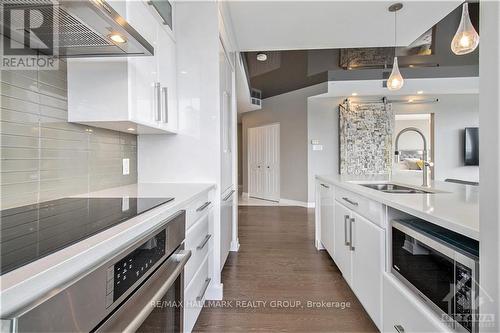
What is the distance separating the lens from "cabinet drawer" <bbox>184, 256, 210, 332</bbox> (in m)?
1.40

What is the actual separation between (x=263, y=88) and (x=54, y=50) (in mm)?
5365

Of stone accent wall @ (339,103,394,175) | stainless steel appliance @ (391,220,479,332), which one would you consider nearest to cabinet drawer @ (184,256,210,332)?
stainless steel appliance @ (391,220,479,332)

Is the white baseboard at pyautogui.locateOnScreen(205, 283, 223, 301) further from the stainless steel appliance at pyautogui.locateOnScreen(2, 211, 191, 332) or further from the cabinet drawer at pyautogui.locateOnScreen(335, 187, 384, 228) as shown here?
the cabinet drawer at pyautogui.locateOnScreen(335, 187, 384, 228)

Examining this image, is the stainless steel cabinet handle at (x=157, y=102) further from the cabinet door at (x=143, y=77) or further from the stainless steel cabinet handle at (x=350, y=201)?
the stainless steel cabinet handle at (x=350, y=201)

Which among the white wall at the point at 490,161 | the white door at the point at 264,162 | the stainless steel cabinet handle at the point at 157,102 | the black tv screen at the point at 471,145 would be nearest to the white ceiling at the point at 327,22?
the stainless steel cabinet handle at the point at 157,102

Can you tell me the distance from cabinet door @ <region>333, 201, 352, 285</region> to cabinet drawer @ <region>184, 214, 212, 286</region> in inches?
42.9

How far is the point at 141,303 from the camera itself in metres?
0.79

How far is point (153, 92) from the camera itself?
1644mm

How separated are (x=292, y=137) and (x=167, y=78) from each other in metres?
4.90

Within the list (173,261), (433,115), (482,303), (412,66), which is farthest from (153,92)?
(433,115)

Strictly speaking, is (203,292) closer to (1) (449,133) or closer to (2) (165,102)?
(2) (165,102)

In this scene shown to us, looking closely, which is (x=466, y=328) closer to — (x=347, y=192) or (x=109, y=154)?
(x=347, y=192)

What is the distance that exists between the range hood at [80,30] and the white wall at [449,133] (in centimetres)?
660

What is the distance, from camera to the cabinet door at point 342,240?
2031mm
